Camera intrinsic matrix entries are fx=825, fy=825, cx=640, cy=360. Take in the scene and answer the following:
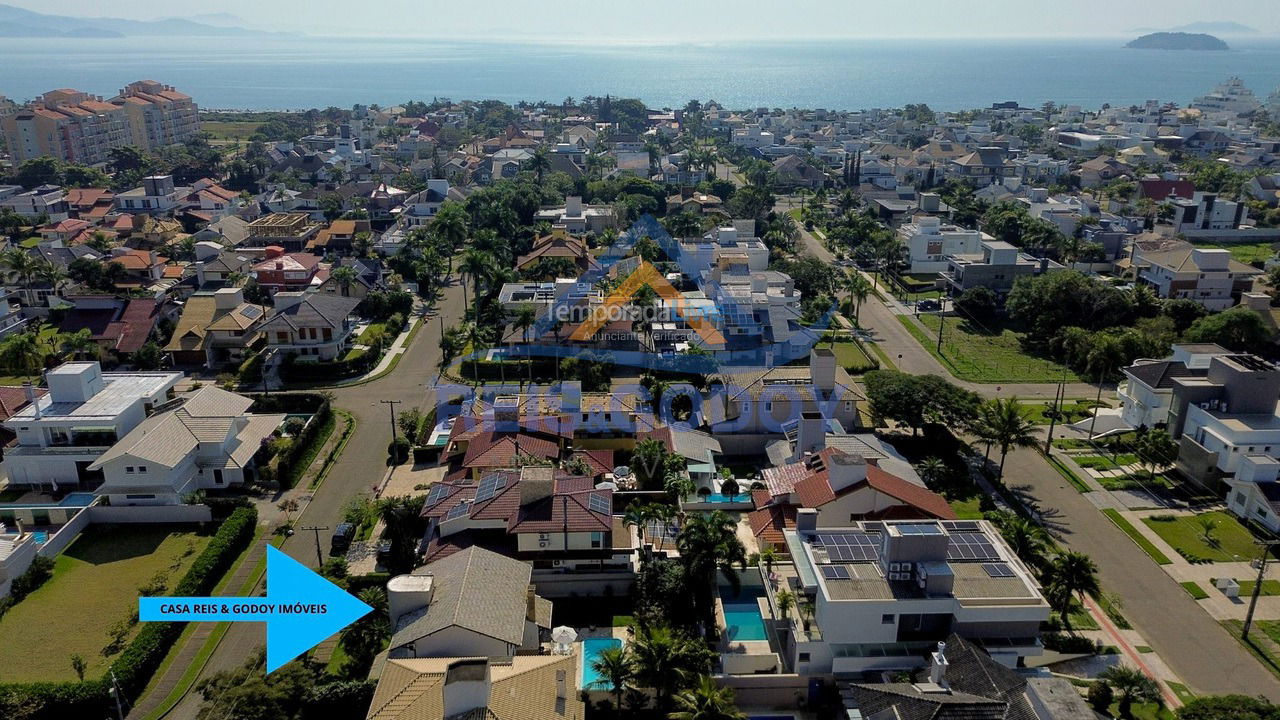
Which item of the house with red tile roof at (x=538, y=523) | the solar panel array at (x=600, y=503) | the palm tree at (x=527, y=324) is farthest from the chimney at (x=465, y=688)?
the palm tree at (x=527, y=324)

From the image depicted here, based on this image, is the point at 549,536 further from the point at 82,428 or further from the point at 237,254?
the point at 237,254

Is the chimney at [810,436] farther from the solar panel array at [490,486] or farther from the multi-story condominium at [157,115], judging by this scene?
the multi-story condominium at [157,115]

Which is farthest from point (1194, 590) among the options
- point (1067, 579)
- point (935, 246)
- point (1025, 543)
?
point (935, 246)

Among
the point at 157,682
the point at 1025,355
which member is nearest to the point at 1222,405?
the point at 1025,355

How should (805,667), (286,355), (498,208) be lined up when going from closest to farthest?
(805,667) → (286,355) → (498,208)

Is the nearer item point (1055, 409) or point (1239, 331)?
point (1055, 409)

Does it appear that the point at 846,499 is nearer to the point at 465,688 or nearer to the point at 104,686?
the point at 465,688
